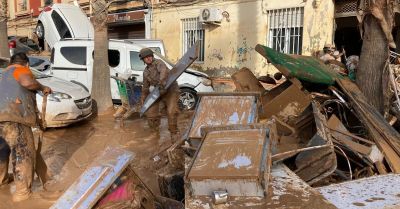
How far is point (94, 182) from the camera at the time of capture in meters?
3.15

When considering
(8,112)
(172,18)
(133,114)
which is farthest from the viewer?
(172,18)

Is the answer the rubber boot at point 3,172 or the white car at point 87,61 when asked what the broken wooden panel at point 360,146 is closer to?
the rubber boot at point 3,172

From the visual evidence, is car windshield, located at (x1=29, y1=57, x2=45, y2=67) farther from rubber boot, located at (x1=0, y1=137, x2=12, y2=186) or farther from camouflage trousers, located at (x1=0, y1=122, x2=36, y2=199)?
camouflage trousers, located at (x1=0, y1=122, x2=36, y2=199)

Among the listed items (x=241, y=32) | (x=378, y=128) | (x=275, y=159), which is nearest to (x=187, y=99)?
(x=241, y=32)

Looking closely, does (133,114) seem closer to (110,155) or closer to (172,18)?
(110,155)

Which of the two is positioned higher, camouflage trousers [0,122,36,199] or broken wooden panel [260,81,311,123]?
broken wooden panel [260,81,311,123]

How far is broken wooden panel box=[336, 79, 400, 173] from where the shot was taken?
4086 mm

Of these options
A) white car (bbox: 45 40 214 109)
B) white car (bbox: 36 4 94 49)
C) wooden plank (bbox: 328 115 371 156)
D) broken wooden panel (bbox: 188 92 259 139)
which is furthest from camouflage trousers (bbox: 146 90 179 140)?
white car (bbox: 36 4 94 49)

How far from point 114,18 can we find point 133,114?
33.0ft

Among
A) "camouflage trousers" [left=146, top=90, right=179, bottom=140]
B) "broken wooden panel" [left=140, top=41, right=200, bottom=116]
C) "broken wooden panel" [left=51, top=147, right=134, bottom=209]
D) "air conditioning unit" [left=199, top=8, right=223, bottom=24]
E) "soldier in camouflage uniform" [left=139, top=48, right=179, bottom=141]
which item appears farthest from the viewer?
"air conditioning unit" [left=199, top=8, right=223, bottom=24]

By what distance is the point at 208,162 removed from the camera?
311cm

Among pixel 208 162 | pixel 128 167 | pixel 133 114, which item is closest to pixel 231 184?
pixel 208 162

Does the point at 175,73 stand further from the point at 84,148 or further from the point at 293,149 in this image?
the point at 293,149

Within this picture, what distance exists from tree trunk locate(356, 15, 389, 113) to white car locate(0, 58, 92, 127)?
5.14 metres
